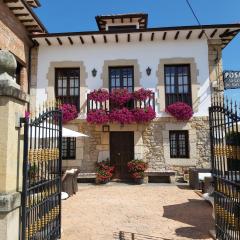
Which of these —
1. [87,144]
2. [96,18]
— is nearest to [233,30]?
[96,18]

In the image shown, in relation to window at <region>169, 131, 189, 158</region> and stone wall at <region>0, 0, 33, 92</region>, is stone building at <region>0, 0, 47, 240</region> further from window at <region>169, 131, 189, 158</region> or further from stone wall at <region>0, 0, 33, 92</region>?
window at <region>169, 131, 189, 158</region>

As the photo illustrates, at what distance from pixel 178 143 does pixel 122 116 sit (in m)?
2.63

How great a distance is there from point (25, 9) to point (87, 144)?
570 cm

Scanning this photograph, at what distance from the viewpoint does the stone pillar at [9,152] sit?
3.25m

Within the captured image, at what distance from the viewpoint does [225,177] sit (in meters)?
4.23

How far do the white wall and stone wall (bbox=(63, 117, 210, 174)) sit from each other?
95 cm

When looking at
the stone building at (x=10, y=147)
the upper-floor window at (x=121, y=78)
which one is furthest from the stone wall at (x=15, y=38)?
the stone building at (x=10, y=147)

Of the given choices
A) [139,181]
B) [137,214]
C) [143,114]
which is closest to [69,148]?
[139,181]

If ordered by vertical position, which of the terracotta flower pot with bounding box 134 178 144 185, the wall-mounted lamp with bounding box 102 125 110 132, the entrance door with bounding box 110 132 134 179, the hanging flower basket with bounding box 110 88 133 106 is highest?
the hanging flower basket with bounding box 110 88 133 106

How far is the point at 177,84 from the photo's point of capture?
12273 millimetres

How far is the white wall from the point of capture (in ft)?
39.6

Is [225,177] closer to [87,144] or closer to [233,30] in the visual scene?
[87,144]

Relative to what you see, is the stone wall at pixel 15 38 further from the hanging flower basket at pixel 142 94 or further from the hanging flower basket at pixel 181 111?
the hanging flower basket at pixel 181 111

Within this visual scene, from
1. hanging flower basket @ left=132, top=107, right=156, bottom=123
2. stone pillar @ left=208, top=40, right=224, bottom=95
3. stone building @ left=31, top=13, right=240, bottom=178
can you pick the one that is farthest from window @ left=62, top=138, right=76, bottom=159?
stone pillar @ left=208, top=40, right=224, bottom=95
